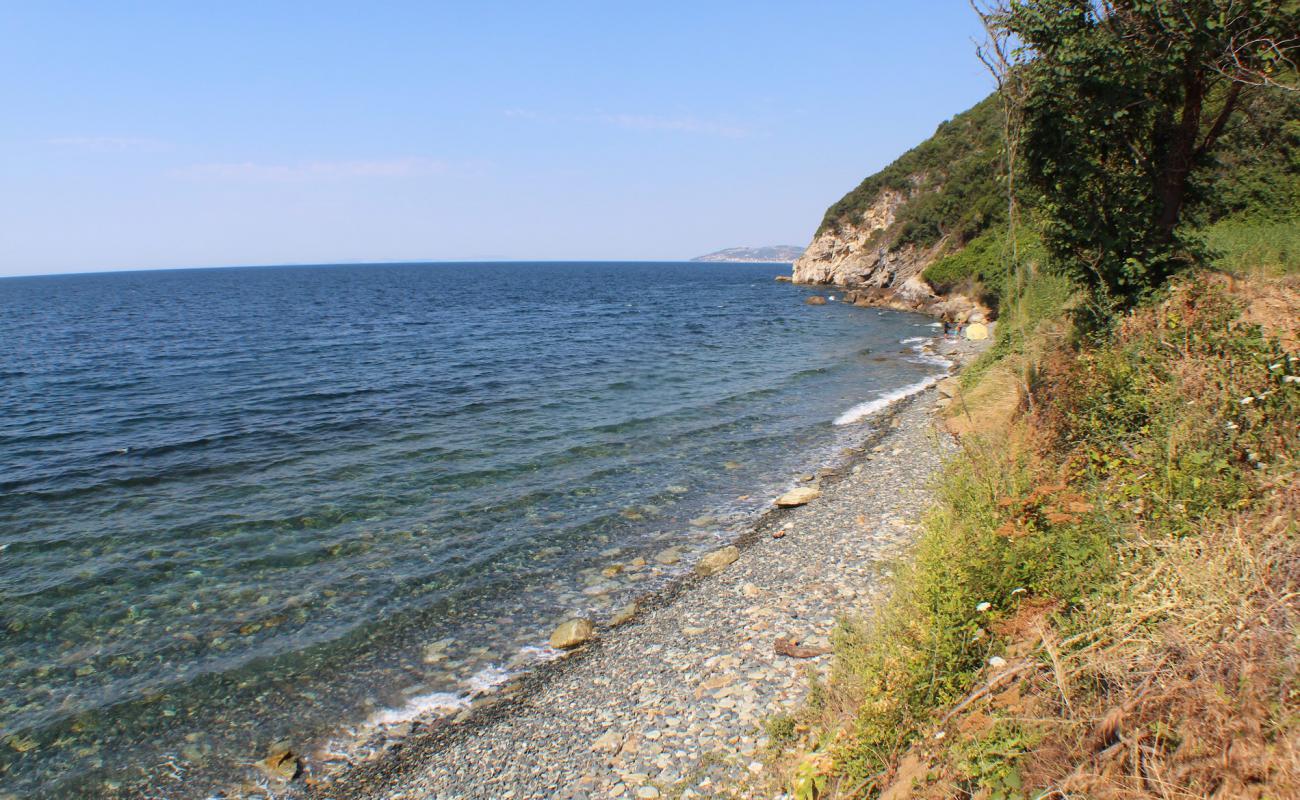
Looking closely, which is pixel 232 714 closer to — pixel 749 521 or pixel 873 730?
pixel 873 730

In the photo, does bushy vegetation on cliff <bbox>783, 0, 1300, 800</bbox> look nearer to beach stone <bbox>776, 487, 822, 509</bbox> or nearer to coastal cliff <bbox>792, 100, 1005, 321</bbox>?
beach stone <bbox>776, 487, 822, 509</bbox>

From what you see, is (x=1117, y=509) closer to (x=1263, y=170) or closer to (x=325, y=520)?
(x=325, y=520)

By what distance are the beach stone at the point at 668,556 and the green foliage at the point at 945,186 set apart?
46856mm

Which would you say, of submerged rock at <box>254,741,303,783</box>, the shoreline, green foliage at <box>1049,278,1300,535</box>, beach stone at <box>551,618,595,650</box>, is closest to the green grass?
green foliage at <box>1049,278,1300,535</box>

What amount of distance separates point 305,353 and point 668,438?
98.3ft

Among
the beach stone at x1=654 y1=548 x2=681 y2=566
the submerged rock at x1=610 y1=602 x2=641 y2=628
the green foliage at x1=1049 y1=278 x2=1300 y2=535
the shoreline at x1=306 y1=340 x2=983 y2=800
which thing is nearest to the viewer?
the green foliage at x1=1049 y1=278 x2=1300 y2=535

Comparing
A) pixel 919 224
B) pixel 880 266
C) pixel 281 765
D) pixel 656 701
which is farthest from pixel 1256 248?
pixel 880 266

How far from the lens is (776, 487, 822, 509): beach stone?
16156mm

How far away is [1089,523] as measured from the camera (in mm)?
6992

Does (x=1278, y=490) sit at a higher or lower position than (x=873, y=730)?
higher

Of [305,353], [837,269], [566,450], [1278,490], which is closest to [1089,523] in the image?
[1278,490]

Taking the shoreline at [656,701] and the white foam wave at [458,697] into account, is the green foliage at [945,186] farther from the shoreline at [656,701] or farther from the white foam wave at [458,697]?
the white foam wave at [458,697]

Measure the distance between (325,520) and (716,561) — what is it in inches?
372

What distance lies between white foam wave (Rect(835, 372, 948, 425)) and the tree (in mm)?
11848
